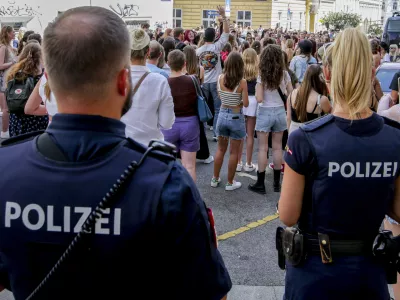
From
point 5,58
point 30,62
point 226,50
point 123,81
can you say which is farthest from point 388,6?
point 123,81

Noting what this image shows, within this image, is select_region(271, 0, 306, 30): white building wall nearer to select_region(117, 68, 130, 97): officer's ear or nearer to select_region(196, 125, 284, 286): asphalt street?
select_region(196, 125, 284, 286): asphalt street

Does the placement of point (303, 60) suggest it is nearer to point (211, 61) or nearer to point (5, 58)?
point (211, 61)

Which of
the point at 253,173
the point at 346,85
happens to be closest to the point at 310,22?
the point at 253,173

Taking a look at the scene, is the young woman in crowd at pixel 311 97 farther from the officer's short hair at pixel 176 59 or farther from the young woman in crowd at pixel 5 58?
the young woman in crowd at pixel 5 58

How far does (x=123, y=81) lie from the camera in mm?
1547

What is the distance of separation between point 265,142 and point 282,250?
4214 millimetres

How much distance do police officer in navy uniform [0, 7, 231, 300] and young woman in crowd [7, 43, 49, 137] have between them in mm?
4383

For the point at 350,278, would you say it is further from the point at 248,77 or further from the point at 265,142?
the point at 248,77

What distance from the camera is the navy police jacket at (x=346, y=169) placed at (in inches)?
90.2

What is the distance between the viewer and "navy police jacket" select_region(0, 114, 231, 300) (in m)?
1.41

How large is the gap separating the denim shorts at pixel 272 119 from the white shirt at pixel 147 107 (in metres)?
2.39

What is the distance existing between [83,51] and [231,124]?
5.04 m

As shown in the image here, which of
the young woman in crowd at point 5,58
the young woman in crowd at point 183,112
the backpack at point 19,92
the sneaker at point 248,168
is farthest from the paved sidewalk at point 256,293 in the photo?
the young woman in crowd at point 5,58

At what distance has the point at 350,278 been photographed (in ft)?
7.51
